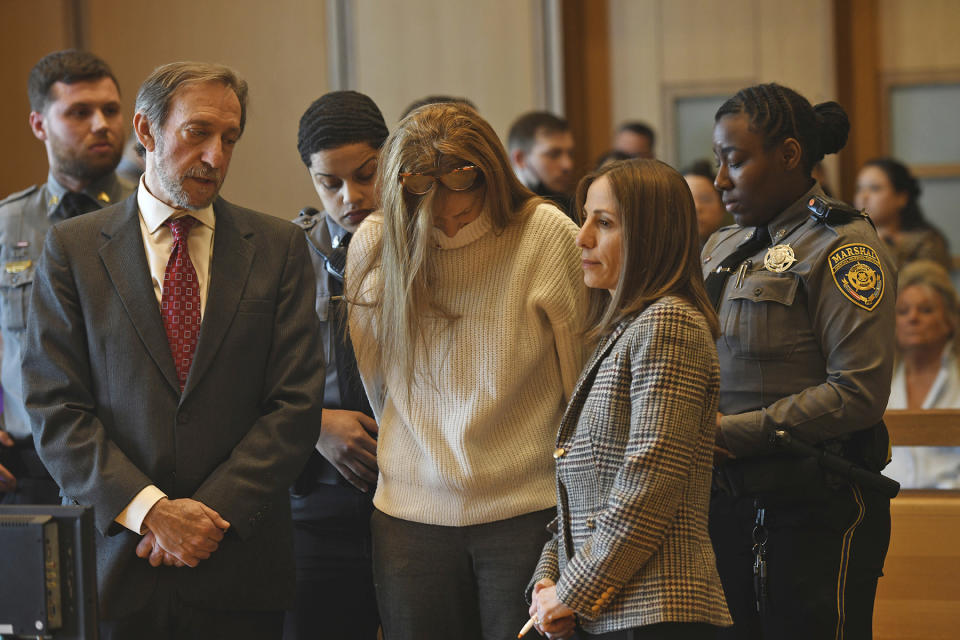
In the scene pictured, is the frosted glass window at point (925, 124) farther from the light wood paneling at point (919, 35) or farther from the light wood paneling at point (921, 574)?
the light wood paneling at point (921, 574)

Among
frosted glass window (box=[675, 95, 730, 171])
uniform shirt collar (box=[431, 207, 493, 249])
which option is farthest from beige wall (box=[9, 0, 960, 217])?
uniform shirt collar (box=[431, 207, 493, 249])

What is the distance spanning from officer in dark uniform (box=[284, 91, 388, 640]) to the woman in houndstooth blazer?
65 centimetres

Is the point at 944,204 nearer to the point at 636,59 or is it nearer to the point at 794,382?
the point at 636,59

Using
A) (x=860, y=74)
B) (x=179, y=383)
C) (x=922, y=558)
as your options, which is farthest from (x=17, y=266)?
(x=860, y=74)

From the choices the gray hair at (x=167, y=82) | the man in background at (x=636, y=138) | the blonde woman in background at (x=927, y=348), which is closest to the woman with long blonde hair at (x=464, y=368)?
the gray hair at (x=167, y=82)

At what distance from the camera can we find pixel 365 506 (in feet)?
7.57

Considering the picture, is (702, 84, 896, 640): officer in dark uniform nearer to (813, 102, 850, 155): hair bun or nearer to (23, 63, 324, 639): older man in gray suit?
(813, 102, 850, 155): hair bun

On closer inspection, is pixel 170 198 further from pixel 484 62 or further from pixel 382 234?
pixel 484 62

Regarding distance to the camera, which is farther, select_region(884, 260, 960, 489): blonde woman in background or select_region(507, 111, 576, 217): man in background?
select_region(507, 111, 576, 217): man in background

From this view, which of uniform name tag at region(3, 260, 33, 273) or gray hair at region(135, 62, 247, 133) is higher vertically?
gray hair at region(135, 62, 247, 133)

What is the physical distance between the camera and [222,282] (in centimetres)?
200

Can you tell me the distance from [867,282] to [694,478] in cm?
61

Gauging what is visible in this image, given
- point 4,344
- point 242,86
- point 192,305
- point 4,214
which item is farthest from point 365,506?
point 4,214

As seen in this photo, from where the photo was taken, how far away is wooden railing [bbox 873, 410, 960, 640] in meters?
2.42
